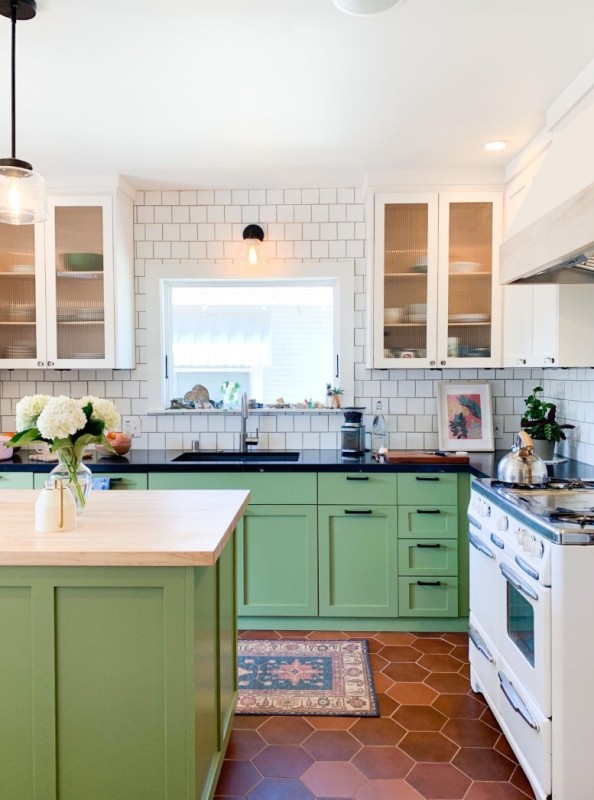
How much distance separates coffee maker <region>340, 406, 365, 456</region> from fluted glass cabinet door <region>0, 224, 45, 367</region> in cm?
200

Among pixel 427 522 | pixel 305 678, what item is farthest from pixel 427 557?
pixel 305 678

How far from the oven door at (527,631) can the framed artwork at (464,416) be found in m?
1.61

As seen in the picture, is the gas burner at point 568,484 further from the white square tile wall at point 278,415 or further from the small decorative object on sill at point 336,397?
the small decorative object on sill at point 336,397

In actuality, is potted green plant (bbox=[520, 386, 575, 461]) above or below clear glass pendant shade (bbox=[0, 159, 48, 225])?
below

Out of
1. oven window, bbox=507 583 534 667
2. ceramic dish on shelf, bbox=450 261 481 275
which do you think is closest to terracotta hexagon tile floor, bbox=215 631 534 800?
oven window, bbox=507 583 534 667

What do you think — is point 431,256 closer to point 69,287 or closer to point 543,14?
point 543,14

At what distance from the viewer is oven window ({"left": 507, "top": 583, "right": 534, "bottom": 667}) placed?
203cm

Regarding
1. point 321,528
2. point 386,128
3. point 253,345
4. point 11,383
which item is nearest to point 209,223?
point 253,345

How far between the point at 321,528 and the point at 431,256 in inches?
69.8

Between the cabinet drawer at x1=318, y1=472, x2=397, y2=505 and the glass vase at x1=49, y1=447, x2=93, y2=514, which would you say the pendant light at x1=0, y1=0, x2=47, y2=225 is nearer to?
the glass vase at x1=49, y1=447, x2=93, y2=514

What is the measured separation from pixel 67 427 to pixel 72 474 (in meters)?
0.20

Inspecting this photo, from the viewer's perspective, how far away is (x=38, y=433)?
1904 millimetres

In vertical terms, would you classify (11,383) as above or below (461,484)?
above

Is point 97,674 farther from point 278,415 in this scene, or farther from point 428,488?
point 278,415
